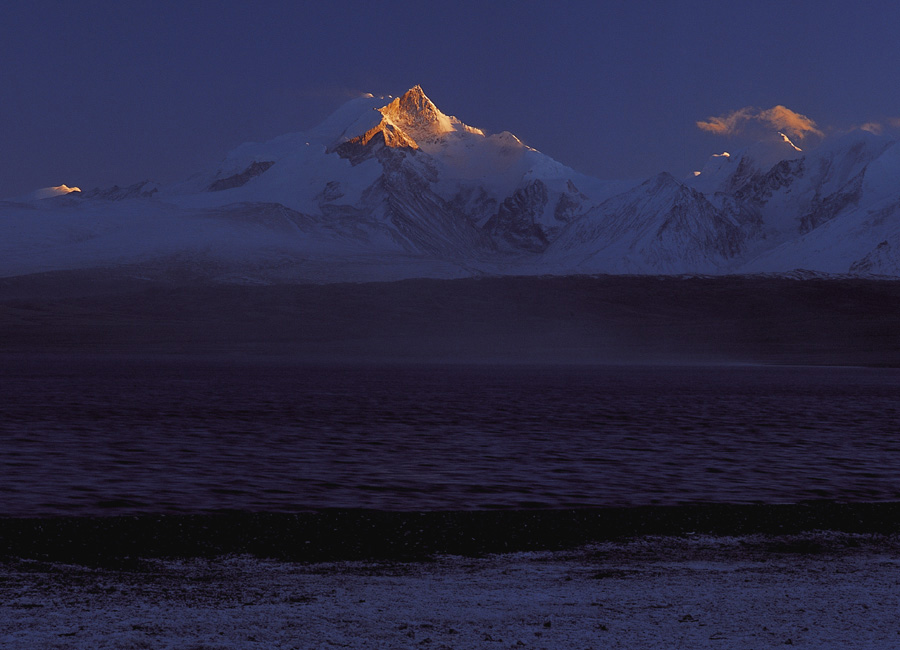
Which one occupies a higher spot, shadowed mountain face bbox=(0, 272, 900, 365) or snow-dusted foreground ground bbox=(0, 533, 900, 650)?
shadowed mountain face bbox=(0, 272, 900, 365)

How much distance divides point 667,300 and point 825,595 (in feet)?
570

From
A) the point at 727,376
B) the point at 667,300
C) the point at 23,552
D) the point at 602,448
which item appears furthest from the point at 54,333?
the point at 23,552

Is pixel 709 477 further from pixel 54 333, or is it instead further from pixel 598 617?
pixel 54 333

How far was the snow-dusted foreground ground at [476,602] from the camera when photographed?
8.59 meters

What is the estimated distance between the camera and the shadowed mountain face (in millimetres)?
110062

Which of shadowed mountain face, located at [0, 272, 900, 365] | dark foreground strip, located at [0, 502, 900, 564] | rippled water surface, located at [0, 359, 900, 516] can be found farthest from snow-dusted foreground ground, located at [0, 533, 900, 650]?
shadowed mountain face, located at [0, 272, 900, 365]

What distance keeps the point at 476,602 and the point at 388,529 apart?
3.85 metres

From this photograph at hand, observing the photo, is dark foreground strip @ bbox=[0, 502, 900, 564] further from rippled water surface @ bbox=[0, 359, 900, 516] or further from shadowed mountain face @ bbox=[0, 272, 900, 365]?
shadowed mountain face @ bbox=[0, 272, 900, 365]

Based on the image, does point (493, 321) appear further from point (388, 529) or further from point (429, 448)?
point (388, 529)

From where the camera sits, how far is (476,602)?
9.67m

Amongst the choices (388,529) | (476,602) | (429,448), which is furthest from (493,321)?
(476,602)

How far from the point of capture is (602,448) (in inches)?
926

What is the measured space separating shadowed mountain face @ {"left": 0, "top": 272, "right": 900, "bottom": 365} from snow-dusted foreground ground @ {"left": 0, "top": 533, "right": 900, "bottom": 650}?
3263 inches

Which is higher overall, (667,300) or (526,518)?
(667,300)
